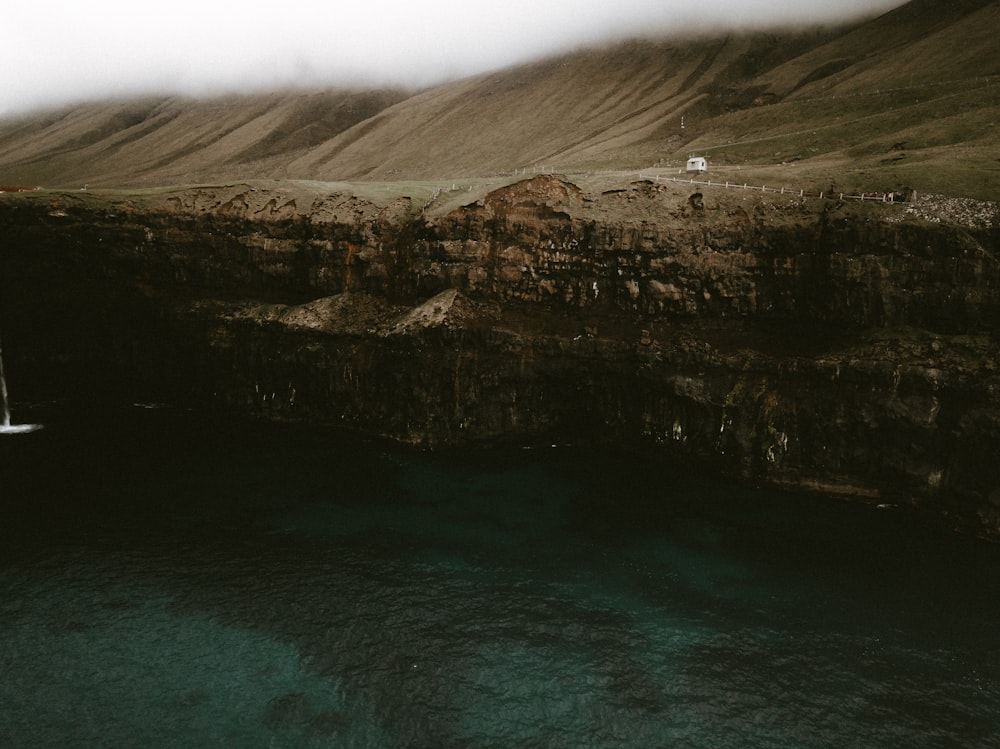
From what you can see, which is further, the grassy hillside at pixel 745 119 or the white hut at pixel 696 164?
the white hut at pixel 696 164

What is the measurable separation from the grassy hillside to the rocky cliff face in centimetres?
1179

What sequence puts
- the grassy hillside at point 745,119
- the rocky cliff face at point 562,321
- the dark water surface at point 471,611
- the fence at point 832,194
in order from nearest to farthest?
the dark water surface at point 471,611, the rocky cliff face at point 562,321, the fence at point 832,194, the grassy hillside at point 745,119

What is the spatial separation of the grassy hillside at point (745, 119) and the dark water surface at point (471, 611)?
1380 inches

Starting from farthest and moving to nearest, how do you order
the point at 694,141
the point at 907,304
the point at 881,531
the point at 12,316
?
the point at 694,141, the point at 12,316, the point at 907,304, the point at 881,531

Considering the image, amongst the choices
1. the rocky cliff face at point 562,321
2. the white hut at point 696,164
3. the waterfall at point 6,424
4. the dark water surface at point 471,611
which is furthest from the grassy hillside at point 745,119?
the waterfall at point 6,424

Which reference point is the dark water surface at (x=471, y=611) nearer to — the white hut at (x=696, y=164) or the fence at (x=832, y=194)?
the fence at (x=832, y=194)

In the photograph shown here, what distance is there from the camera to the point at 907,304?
50.7 meters

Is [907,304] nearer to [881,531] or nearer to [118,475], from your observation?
[881,531]

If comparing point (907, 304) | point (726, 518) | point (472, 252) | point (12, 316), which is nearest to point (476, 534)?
point (726, 518)

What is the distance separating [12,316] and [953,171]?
93.4 metres

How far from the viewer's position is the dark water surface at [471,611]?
30328 mm

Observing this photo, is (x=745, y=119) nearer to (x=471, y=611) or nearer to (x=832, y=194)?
(x=832, y=194)

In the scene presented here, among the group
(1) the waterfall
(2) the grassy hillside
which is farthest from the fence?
(1) the waterfall

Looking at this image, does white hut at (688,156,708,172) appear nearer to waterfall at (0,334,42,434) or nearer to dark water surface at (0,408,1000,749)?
dark water surface at (0,408,1000,749)
